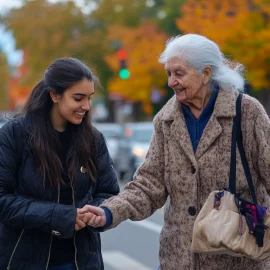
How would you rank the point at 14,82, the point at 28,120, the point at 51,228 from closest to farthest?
the point at 51,228, the point at 28,120, the point at 14,82

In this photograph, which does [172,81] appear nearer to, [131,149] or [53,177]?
[53,177]

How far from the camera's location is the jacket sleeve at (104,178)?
14.1 ft

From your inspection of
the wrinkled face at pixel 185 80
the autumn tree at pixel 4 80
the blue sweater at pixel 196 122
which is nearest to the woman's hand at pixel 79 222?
the blue sweater at pixel 196 122

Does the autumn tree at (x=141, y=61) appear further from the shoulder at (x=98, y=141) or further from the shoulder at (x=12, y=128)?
the shoulder at (x=12, y=128)

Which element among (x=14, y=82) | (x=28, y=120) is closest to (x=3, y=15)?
(x=14, y=82)

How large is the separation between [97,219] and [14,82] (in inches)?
2892

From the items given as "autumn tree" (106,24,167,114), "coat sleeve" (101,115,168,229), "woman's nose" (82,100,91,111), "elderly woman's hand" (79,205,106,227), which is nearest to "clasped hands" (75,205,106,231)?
"elderly woman's hand" (79,205,106,227)

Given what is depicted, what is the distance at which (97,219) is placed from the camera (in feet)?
13.5

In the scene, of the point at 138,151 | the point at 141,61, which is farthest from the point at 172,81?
the point at 141,61

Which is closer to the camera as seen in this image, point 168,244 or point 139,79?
point 168,244

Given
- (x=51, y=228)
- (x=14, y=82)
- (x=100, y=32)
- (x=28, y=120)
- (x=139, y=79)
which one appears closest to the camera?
(x=51, y=228)

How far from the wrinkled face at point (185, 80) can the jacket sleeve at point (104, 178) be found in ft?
1.58

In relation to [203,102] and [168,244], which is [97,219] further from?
[203,102]

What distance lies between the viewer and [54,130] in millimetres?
4242
